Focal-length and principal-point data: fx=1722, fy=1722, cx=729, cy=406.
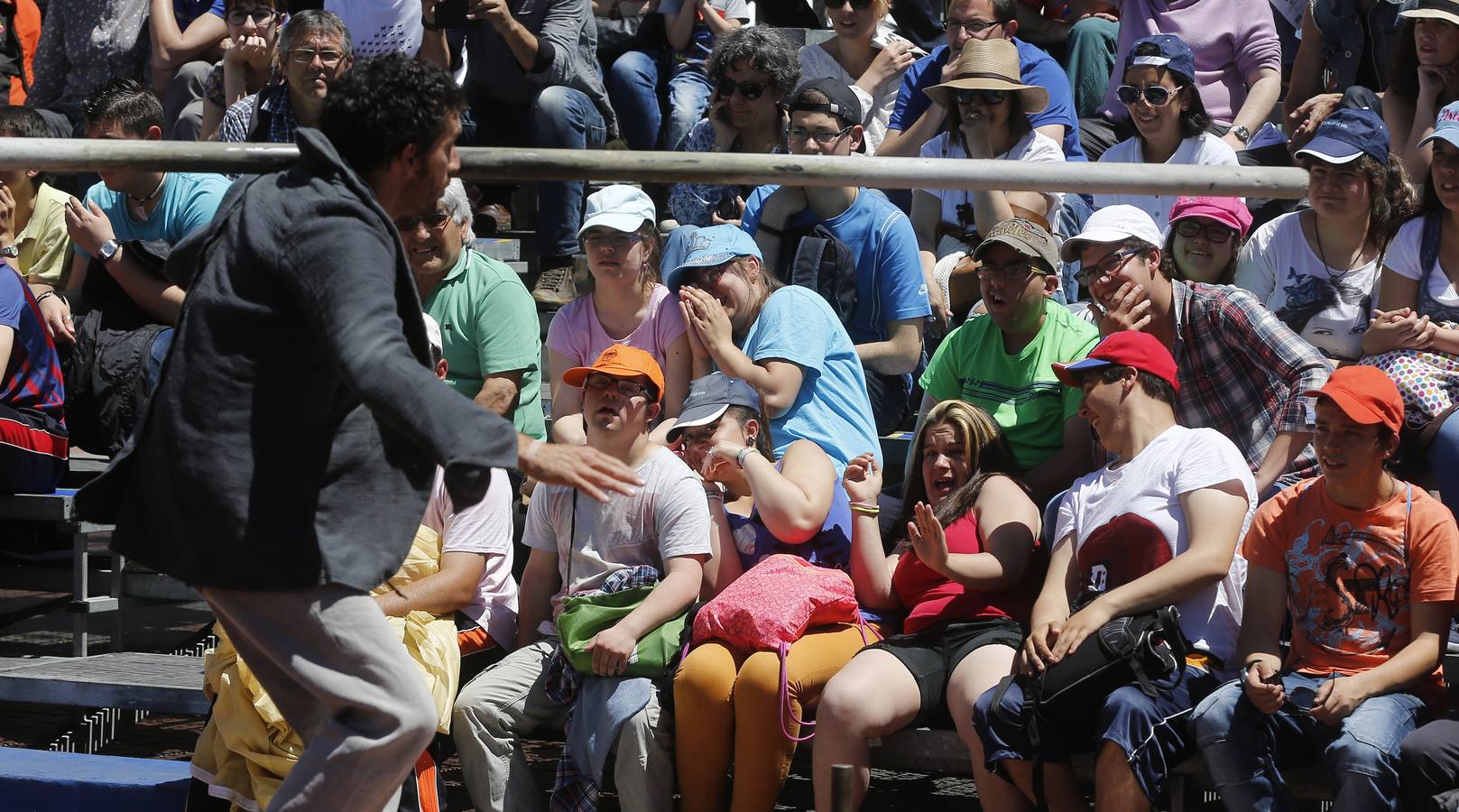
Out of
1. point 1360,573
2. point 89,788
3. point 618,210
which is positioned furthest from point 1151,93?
point 89,788

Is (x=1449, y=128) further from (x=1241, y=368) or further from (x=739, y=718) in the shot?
(x=739, y=718)

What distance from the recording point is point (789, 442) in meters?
5.26

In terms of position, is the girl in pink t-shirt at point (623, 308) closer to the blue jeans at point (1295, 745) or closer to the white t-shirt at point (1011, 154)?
the white t-shirt at point (1011, 154)

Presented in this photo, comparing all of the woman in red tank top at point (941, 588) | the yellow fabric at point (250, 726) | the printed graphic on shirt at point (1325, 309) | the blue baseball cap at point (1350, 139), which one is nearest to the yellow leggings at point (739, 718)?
the woman in red tank top at point (941, 588)

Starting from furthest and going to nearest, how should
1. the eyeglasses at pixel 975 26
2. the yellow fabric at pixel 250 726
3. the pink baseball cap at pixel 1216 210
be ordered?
the eyeglasses at pixel 975 26 → the pink baseball cap at pixel 1216 210 → the yellow fabric at pixel 250 726

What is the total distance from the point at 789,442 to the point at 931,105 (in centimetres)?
248

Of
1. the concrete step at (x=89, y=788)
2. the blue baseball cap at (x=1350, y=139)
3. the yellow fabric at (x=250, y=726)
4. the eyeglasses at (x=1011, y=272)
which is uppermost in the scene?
the blue baseball cap at (x=1350, y=139)

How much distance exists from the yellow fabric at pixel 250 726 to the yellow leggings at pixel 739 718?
639 millimetres

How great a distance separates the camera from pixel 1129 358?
14.8ft

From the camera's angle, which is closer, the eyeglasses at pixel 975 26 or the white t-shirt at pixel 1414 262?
the white t-shirt at pixel 1414 262

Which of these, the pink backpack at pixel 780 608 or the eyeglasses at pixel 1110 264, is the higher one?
the eyeglasses at pixel 1110 264

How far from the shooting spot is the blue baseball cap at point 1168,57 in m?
6.54

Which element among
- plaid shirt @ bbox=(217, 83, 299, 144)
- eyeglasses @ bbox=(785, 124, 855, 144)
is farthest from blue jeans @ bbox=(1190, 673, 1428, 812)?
plaid shirt @ bbox=(217, 83, 299, 144)

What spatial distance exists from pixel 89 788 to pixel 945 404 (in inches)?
101
